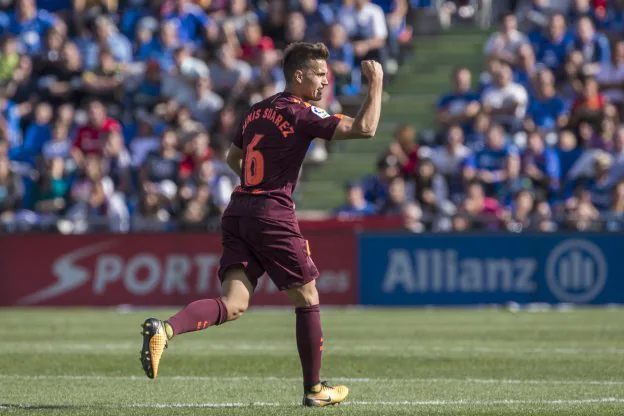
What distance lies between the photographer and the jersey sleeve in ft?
25.5

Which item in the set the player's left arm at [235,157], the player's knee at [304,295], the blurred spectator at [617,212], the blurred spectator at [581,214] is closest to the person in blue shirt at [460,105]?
the blurred spectator at [581,214]

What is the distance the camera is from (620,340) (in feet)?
41.9

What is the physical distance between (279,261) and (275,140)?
2.35ft

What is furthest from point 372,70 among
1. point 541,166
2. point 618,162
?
point 541,166

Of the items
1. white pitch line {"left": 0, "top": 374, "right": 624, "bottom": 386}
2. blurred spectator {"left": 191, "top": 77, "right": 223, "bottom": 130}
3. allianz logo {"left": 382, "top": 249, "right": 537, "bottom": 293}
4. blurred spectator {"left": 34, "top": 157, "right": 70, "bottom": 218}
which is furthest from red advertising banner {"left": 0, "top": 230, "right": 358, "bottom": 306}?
white pitch line {"left": 0, "top": 374, "right": 624, "bottom": 386}

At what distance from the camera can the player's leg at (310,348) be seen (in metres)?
8.02

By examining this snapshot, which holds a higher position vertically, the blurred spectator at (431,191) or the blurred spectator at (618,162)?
the blurred spectator at (618,162)

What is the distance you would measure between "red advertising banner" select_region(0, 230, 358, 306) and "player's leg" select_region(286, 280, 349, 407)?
33.8 ft

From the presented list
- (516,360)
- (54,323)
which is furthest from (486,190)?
(516,360)

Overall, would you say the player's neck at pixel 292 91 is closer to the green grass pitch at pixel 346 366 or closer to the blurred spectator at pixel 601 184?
the green grass pitch at pixel 346 366

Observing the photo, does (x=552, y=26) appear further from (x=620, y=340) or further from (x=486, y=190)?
(x=620, y=340)

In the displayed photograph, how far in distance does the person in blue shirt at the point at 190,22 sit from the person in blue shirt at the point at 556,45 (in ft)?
19.5

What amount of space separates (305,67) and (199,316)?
160 centimetres

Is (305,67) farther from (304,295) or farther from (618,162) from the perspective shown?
(618,162)
